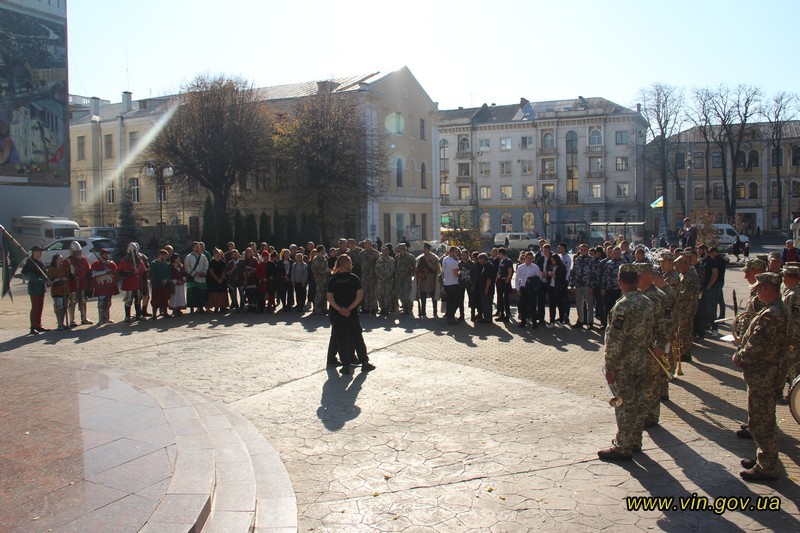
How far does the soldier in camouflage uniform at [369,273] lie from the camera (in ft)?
56.3

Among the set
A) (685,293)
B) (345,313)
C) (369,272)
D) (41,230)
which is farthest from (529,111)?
(345,313)

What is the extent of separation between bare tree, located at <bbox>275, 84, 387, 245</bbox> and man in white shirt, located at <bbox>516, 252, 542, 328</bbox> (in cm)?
2808

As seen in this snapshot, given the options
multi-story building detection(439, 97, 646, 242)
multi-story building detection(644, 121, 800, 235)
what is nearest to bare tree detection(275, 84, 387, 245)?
multi-story building detection(439, 97, 646, 242)

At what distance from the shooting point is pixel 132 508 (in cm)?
483

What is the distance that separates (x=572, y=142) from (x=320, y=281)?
62.4m

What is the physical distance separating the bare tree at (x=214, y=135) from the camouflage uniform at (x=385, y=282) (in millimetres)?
27442

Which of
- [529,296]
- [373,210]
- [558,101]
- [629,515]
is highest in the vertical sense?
[558,101]

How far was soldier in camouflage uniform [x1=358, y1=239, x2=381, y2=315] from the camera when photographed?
1717 cm

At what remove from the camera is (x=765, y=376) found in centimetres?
586

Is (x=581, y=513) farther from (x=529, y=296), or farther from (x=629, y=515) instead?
(x=529, y=296)

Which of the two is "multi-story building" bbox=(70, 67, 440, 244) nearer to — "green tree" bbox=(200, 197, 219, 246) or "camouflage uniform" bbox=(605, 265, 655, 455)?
"green tree" bbox=(200, 197, 219, 246)

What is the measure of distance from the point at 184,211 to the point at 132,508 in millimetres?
51589

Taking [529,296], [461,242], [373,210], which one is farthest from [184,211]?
[529,296]

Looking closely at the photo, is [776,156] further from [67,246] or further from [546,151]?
[67,246]
